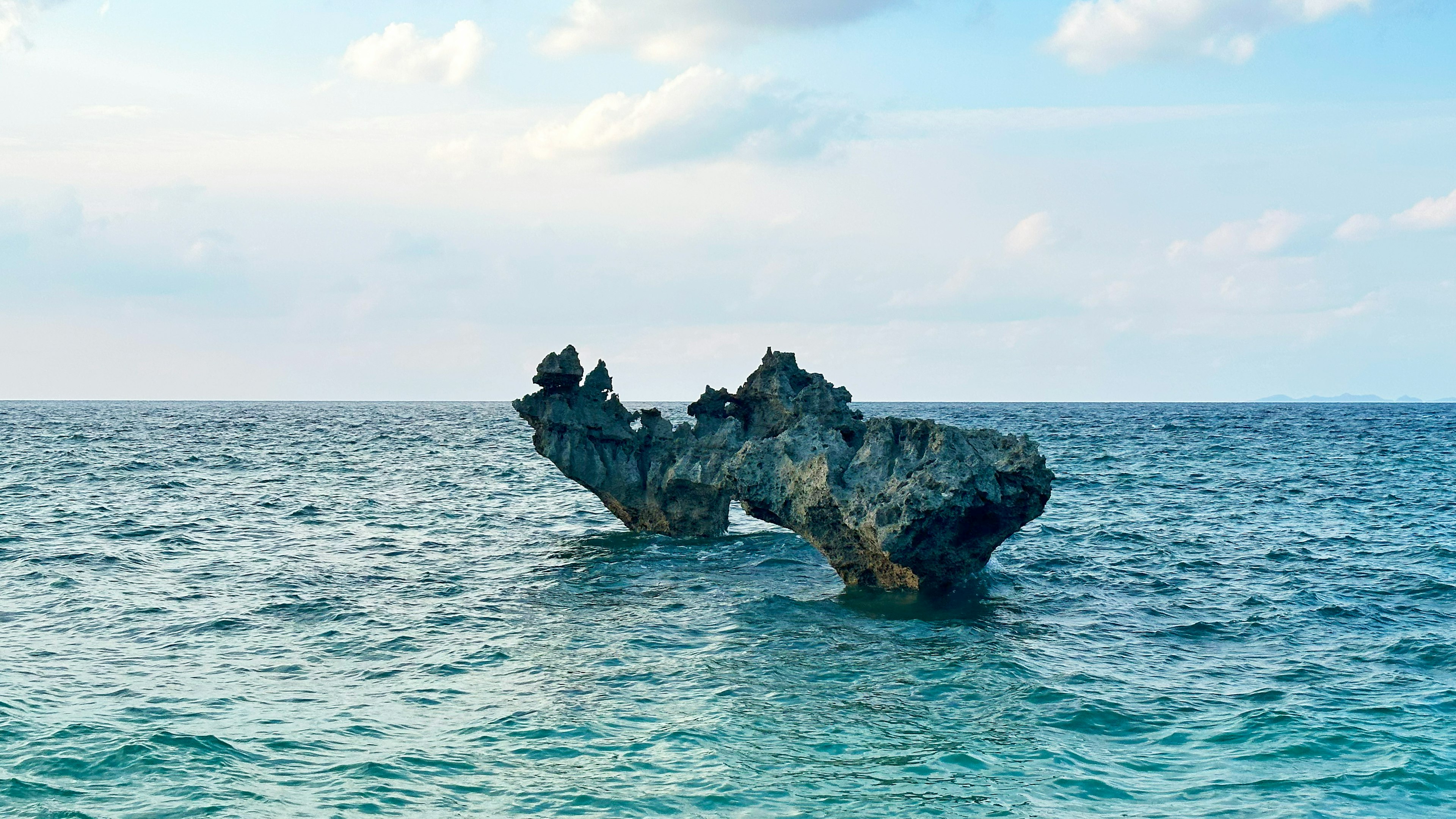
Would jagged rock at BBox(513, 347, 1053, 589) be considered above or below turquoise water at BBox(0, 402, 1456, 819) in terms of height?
above

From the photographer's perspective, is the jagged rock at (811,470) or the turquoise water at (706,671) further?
the jagged rock at (811,470)

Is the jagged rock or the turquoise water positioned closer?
the turquoise water

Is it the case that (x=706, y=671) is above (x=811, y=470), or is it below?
below

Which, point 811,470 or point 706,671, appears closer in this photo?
point 706,671

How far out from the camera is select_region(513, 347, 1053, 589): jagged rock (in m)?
18.0

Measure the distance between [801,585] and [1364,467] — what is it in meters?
37.8

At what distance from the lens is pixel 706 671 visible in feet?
48.2

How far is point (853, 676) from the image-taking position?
1427 centimetres

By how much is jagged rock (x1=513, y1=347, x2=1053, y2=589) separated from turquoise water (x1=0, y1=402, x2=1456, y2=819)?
3.09 feet

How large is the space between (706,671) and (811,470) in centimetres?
583

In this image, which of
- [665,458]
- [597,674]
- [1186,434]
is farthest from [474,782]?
[1186,434]

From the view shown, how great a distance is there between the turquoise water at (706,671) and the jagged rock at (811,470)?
0.94m

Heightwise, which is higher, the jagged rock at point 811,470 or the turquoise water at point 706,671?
the jagged rock at point 811,470

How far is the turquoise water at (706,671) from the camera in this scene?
1057cm
